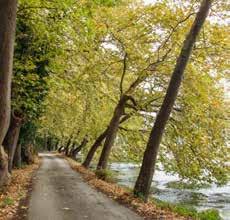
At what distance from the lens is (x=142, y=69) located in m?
19.4

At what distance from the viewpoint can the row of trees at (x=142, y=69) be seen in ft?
43.1

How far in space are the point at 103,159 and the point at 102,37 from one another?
23.7 ft

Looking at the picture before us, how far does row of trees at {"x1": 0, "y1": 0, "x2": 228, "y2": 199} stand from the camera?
1315cm

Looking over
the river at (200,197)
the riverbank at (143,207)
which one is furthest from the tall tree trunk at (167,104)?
the river at (200,197)

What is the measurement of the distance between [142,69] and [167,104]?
6.63m

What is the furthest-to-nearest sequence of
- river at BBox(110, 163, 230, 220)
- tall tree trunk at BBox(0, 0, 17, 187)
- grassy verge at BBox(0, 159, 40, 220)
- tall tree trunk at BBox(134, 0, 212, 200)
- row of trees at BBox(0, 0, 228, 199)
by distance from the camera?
river at BBox(110, 163, 230, 220), row of trees at BBox(0, 0, 228, 199), tall tree trunk at BBox(134, 0, 212, 200), grassy verge at BBox(0, 159, 40, 220), tall tree trunk at BBox(0, 0, 17, 187)

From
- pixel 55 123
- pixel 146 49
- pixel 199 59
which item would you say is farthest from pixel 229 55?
pixel 55 123

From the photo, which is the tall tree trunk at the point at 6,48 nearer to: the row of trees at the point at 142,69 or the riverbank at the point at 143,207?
the row of trees at the point at 142,69

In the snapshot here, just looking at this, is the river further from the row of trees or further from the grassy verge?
the grassy verge

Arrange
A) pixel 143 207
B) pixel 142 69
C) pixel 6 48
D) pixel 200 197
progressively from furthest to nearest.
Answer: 1. pixel 200 197
2. pixel 142 69
3. pixel 143 207
4. pixel 6 48

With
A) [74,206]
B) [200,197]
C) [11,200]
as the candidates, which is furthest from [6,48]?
[200,197]

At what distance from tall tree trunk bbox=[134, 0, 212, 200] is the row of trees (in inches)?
1.2

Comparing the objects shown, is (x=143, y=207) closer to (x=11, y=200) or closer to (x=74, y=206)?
(x=74, y=206)

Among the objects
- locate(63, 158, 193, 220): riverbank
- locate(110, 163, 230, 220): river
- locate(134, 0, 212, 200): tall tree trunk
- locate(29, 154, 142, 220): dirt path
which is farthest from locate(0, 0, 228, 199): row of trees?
locate(110, 163, 230, 220): river
